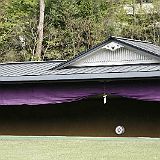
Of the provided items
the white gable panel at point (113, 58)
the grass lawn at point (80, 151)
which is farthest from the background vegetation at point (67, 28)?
the grass lawn at point (80, 151)

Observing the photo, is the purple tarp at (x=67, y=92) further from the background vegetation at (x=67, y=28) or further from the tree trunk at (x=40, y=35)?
the background vegetation at (x=67, y=28)

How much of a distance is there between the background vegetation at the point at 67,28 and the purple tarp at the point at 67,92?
1609cm

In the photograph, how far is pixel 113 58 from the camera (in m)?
13.2

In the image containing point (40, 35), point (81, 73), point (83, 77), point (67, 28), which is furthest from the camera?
point (67, 28)

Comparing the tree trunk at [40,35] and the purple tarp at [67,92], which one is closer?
the purple tarp at [67,92]

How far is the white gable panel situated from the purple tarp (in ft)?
3.61

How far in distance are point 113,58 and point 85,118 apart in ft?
6.41

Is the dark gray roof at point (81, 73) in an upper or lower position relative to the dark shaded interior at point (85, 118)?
upper

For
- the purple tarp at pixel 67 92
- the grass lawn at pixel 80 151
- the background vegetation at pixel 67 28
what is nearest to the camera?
the grass lawn at pixel 80 151

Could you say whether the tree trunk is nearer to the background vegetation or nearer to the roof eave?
the background vegetation

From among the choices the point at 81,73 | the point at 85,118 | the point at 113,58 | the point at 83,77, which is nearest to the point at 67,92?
the point at 81,73

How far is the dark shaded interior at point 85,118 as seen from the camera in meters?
12.9

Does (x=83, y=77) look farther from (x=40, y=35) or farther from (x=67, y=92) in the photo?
(x=40, y=35)

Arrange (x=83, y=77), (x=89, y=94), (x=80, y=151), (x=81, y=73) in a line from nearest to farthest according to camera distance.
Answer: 1. (x=80, y=151)
2. (x=83, y=77)
3. (x=81, y=73)
4. (x=89, y=94)
